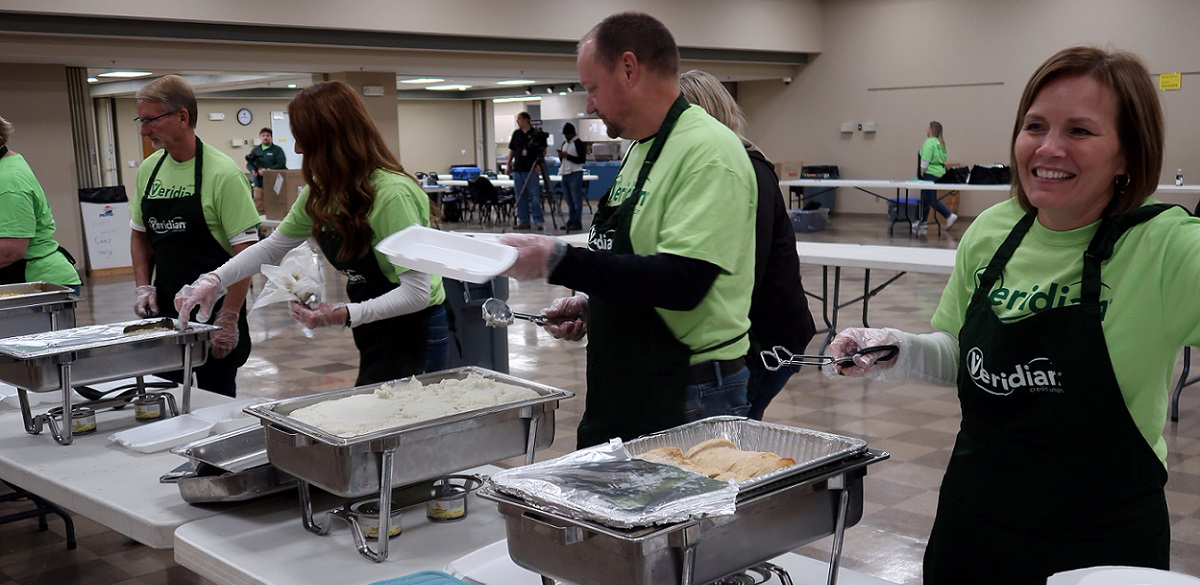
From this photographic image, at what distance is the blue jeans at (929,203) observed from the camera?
1291 cm

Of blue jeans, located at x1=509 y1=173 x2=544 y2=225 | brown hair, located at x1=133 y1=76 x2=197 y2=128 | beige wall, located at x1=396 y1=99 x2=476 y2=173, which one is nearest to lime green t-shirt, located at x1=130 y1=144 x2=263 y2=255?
brown hair, located at x1=133 y1=76 x2=197 y2=128

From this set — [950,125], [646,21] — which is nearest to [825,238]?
[950,125]

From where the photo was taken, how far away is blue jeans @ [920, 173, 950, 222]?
12915mm

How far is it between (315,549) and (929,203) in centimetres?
1251

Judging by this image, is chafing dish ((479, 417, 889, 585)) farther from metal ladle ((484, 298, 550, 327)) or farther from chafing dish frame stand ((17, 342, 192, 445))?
chafing dish frame stand ((17, 342, 192, 445))

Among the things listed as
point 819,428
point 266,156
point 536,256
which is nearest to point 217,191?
point 536,256

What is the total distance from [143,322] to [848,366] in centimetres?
194

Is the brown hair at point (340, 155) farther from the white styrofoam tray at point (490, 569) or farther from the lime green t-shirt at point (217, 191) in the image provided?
the white styrofoam tray at point (490, 569)

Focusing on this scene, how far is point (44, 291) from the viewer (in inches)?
134

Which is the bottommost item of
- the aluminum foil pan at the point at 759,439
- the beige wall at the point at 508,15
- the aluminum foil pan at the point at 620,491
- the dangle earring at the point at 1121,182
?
the aluminum foil pan at the point at 759,439

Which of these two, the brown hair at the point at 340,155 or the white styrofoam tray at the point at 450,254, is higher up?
the brown hair at the point at 340,155

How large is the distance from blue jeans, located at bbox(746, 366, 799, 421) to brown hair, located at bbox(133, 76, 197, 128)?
5.88 ft

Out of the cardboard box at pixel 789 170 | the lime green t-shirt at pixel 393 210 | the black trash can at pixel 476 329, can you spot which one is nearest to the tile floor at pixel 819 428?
the black trash can at pixel 476 329

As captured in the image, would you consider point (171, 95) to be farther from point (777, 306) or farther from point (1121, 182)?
point (1121, 182)
